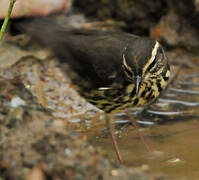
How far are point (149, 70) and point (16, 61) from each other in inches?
95.5

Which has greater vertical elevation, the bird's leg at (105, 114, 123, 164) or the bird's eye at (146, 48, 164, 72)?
the bird's eye at (146, 48, 164, 72)

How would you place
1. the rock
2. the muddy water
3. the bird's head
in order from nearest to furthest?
1. the muddy water
2. the bird's head
3. the rock

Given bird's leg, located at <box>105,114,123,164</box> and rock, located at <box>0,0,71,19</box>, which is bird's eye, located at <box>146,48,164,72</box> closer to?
bird's leg, located at <box>105,114,123,164</box>

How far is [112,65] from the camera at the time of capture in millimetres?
5250

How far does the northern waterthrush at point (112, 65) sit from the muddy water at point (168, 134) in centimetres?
43

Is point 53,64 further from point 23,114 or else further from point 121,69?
point 23,114

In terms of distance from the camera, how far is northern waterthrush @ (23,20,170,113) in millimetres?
4926

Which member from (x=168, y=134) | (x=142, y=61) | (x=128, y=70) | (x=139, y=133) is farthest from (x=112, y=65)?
(x=168, y=134)

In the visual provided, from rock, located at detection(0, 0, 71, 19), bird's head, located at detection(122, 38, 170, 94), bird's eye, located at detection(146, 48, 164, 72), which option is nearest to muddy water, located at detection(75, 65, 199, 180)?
bird's head, located at detection(122, 38, 170, 94)

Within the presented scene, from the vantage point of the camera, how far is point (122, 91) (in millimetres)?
5164

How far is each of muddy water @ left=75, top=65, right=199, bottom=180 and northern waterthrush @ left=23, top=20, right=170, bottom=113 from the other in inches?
16.8

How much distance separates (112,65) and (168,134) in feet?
3.36

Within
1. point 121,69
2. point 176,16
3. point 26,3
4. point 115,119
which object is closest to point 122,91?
Result: point 121,69

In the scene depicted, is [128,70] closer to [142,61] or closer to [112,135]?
[142,61]
